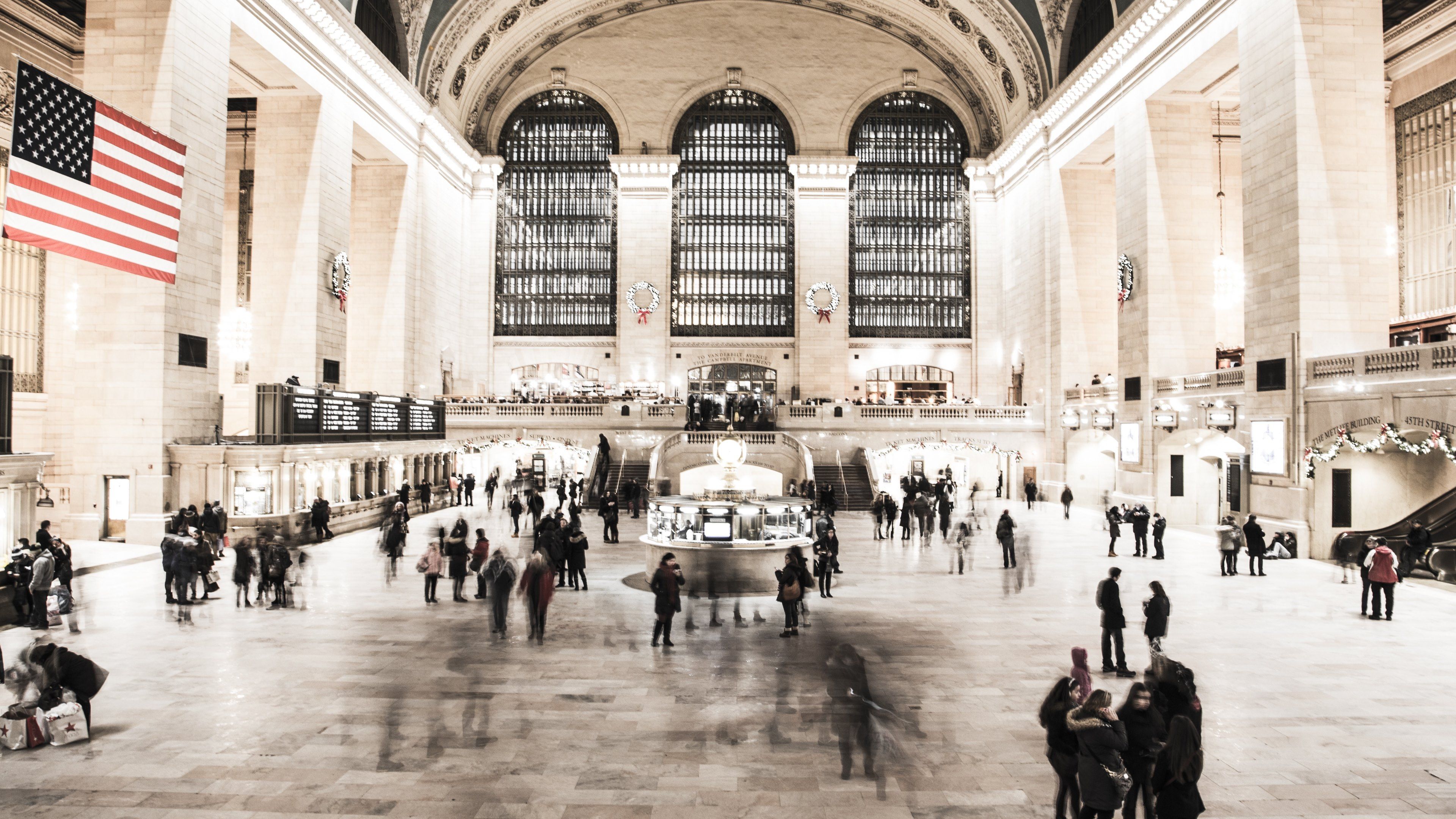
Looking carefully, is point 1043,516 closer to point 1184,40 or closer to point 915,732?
point 1184,40

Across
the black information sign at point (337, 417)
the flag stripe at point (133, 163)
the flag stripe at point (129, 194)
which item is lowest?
the black information sign at point (337, 417)

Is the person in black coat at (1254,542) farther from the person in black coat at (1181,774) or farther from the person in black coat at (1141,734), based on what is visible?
the person in black coat at (1181,774)

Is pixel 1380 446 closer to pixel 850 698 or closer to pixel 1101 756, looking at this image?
pixel 850 698

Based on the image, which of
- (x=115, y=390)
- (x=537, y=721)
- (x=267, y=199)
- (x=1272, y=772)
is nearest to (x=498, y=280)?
(x=267, y=199)

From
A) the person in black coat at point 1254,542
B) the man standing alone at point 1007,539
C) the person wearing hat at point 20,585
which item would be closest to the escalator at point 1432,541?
the person in black coat at point 1254,542

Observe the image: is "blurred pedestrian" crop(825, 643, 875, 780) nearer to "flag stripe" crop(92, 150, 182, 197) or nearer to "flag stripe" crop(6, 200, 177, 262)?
"flag stripe" crop(6, 200, 177, 262)

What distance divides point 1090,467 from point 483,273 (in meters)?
29.3

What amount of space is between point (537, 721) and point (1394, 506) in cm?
1917

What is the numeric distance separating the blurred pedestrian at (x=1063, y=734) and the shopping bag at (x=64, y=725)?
7452 mm

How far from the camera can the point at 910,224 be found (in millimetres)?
43562

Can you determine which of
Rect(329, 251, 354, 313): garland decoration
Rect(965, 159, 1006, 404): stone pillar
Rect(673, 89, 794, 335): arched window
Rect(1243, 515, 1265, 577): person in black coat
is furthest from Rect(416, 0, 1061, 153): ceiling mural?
Rect(1243, 515, 1265, 577): person in black coat

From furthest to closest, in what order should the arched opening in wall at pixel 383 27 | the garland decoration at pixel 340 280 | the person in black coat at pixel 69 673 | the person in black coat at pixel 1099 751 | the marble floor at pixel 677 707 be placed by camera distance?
the arched opening in wall at pixel 383 27, the garland decoration at pixel 340 280, the person in black coat at pixel 69 673, the marble floor at pixel 677 707, the person in black coat at pixel 1099 751

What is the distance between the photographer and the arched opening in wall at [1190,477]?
79.2ft

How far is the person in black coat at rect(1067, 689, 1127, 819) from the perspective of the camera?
4895 mm
